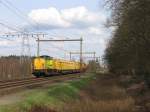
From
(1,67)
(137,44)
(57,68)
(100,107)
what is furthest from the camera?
(57,68)

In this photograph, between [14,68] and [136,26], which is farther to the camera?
[14,68]

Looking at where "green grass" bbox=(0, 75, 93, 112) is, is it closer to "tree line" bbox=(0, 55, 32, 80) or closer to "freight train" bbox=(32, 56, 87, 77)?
"freight train" bbox=(32, 56, 87, 77)

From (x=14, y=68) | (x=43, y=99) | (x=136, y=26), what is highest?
(x=136, y=26)

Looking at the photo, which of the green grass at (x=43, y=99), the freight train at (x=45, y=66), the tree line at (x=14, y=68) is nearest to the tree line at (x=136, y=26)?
the green grass at (x=43, y=99)

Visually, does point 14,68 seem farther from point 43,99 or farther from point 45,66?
point 43,99

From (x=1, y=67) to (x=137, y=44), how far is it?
32.3 metres

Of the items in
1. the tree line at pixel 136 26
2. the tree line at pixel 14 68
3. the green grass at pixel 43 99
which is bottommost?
the green grass at pixel 43 99

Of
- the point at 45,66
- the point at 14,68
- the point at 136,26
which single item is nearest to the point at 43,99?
the point at 136,26

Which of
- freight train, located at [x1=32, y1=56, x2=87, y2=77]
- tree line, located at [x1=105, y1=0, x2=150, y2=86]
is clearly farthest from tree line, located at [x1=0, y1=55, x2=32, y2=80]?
tree line, located at [x1=105, y1=0, x2=150, y2=86]

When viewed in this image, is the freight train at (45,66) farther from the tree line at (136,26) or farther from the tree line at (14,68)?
the tree line at (136,26)

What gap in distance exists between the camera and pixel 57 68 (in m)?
83.2

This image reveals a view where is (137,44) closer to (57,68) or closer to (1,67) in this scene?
(1,67)

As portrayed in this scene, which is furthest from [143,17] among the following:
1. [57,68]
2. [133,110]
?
[57,68]

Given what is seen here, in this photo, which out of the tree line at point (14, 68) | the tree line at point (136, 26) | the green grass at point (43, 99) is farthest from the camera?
the tree line at point (14, 68)
